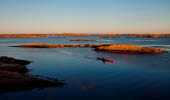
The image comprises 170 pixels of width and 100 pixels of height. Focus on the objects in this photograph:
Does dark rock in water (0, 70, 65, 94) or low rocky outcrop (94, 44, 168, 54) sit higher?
low rocky outcrop (94, 44, 168, 54)

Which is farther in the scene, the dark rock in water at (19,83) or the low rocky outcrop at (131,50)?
the low rocky outcrop at (131,50)

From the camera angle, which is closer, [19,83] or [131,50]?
[19,83]

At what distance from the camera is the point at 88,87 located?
725 inches

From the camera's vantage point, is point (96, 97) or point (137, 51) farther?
point (137, 51)

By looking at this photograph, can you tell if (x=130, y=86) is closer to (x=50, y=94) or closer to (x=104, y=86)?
(x=104, y=86)

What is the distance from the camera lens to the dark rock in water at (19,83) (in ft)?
56.4

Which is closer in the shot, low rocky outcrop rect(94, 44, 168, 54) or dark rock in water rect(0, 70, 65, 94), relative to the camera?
dark rock in water rect(0, 70, 65, 94)

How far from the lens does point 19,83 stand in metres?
17.8

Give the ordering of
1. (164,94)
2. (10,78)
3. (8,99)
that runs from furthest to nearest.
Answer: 1. (10,78)
2. (164,94)
3. (8,99)

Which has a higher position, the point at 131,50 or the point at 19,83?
the point at 131,50

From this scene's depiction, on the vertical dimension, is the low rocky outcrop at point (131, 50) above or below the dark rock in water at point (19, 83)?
above

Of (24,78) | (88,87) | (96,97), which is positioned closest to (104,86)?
(88,87)

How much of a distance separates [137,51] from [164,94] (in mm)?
34795

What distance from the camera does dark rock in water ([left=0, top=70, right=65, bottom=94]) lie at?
1719 cm
